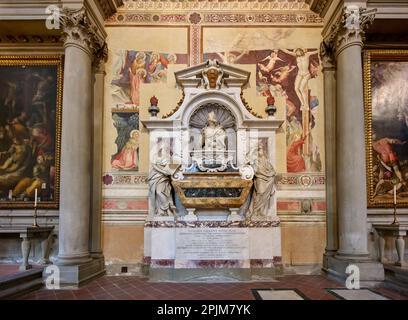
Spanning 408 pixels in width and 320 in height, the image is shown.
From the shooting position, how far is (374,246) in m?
7.30

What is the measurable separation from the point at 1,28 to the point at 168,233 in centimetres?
555

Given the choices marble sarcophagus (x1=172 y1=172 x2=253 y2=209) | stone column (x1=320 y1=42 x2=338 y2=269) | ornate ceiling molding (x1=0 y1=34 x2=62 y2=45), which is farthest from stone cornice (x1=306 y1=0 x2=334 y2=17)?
ornate ceiling molding (x1=0 y1=34 x2=62 y2=45)

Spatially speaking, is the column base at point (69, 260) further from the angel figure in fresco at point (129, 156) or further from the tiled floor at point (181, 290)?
the angel figure in fresco at point (129, 156)

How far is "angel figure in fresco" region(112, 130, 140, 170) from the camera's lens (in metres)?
7.70

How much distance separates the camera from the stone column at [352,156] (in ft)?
20.8

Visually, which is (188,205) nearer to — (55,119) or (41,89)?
(55,119)

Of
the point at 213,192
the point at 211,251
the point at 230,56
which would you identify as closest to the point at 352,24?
the point at 230,56

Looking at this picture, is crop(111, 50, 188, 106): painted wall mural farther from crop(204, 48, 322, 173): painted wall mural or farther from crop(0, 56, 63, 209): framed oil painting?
crop(0, 56, 63, 209): framed oil painting

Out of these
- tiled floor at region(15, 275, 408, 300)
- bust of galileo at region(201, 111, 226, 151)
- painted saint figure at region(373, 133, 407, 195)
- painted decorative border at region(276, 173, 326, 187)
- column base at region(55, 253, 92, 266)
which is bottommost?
tiled floor at region(15, 275, 408, 300)

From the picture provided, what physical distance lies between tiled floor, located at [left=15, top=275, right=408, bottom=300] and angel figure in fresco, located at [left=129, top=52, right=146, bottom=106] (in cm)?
389

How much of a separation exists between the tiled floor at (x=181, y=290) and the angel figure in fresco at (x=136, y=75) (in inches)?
153

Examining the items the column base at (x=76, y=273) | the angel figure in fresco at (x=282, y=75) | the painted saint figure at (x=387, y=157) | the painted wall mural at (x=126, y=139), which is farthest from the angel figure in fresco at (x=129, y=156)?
the painted saint figure at (x=387, y=157)

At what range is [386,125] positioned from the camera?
7.61m

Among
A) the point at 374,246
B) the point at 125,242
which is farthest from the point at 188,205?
the point at 374,246
